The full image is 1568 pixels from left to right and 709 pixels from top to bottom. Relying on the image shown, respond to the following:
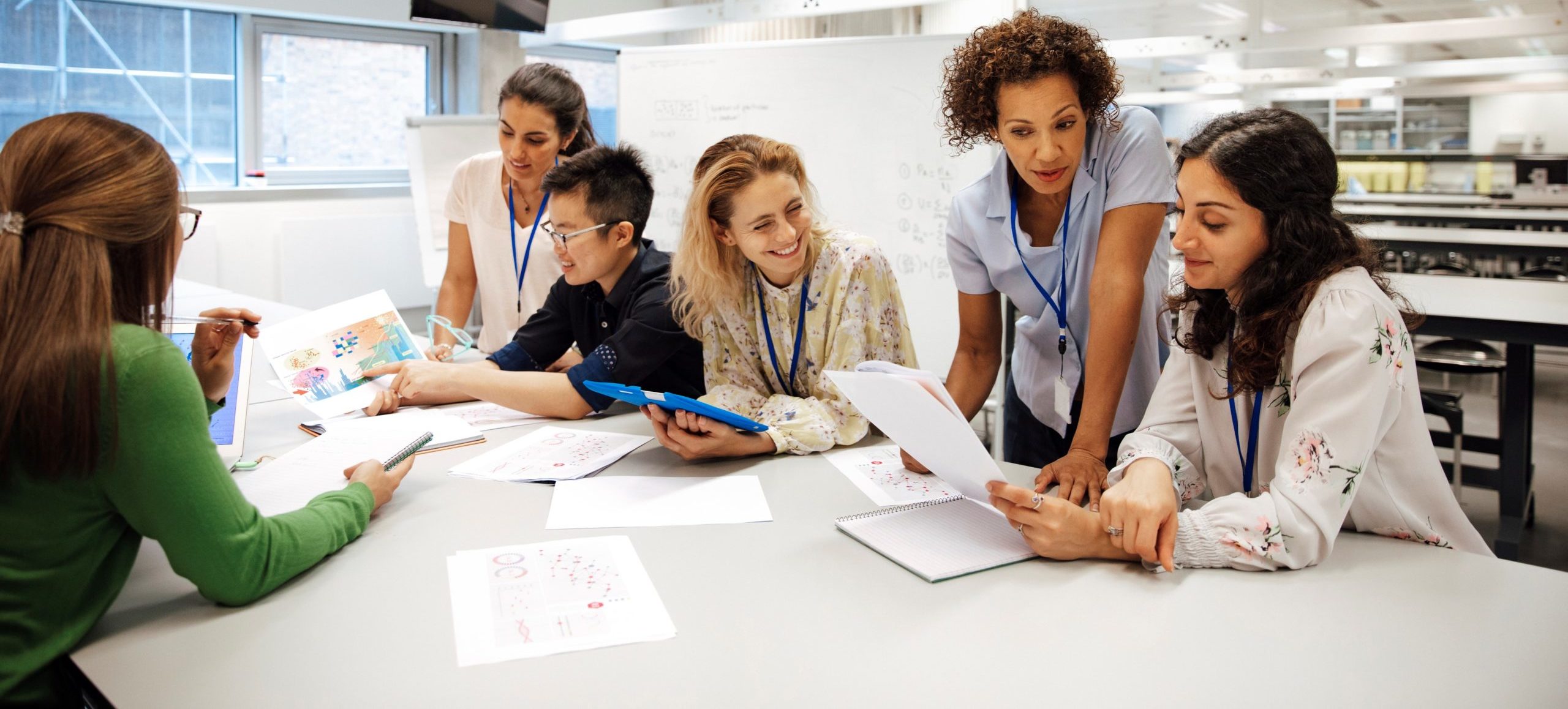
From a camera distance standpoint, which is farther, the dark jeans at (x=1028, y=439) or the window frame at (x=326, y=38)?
the window frame at (x=326, y=38)

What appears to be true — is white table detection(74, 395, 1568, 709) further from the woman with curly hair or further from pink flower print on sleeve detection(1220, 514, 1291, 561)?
the woman with curly hair

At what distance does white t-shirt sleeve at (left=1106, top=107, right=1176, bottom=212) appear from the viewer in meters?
1.58

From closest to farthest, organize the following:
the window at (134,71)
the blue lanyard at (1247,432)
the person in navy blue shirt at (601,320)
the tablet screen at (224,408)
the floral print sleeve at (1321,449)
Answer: the floral print sleeve at (1321,449), the blue lanyard at (1247,432), the tablet screen at (224,408), the person in navy blue shirt at (601,320), the window at (134,71)

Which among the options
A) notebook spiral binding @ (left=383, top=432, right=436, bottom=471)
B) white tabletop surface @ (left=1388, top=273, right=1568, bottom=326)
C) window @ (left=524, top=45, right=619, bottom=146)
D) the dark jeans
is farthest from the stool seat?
window @ (left=524, top=45, right=619, bottom=146)

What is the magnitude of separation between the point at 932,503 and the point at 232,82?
17.2 ft

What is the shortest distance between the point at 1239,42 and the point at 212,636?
165 inches

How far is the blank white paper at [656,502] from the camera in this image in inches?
54.5

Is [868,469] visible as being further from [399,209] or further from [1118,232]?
[399,209]

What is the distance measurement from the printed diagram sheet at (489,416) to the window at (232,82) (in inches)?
154

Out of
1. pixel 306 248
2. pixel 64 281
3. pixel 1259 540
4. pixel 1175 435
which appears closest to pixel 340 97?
pixel 306 248

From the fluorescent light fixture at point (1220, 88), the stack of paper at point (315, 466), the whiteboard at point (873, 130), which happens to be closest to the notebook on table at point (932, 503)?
the stack of paper at point (315, 466)

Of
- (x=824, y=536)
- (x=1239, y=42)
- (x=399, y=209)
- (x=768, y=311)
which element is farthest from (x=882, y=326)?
(x=399, y=209)

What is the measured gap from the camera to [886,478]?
1.58m

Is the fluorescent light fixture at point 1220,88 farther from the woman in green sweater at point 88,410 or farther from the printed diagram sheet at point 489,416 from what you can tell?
the woman in green sweater at point 88,410
